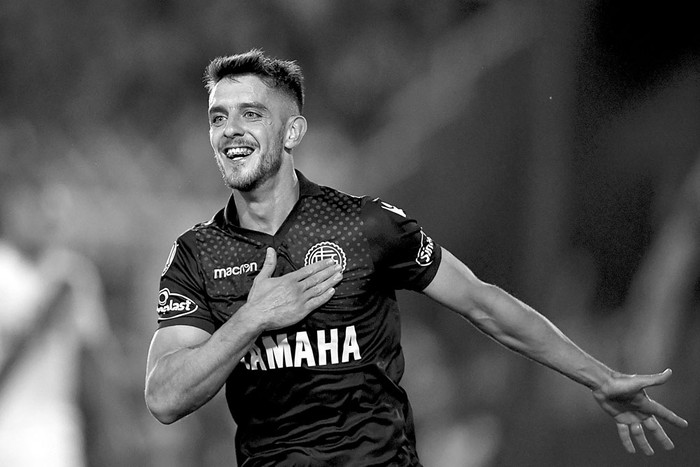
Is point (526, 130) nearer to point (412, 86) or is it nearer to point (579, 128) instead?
point (579, 128)

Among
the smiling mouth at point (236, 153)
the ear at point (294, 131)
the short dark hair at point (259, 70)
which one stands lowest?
the smiling mouth at point (236, 153)

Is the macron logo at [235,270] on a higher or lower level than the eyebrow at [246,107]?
lower

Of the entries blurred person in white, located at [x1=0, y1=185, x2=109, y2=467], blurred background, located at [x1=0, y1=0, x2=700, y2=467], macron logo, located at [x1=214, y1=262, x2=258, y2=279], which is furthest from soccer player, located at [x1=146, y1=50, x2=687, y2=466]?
blurred person in white, located at [x1=0, y1=185, x2=109, y2=467]

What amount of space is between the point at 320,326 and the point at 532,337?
62 centimetres

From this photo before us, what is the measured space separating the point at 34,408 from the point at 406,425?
217 cm

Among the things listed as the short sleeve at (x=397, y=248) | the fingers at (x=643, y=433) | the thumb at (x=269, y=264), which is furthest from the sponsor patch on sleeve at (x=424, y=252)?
the fingers at (x=643, y=433)

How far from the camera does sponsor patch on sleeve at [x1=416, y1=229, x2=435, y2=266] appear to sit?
8.20 feet

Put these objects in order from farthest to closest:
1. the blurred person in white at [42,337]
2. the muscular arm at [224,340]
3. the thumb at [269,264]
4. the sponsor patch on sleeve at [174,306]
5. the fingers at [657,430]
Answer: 1. the blurred person in white at [42,337]
2. the fingers at [657,430]
3. the sponsor patch on sleeve at [174,306]
4. the thumb at [269,264]
5. the muscular arm at [224,340]

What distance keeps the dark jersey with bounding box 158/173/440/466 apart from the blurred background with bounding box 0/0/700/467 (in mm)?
1593

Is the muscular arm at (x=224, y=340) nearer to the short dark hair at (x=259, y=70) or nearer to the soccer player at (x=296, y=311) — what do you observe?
the soccer player at (x=296, y=311)

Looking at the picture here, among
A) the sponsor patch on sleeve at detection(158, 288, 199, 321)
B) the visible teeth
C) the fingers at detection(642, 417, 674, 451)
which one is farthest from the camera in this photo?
the fingers at detection(642, 417, 674, 451)

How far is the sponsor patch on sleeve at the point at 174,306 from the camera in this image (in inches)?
93.0

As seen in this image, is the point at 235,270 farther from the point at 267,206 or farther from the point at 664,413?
the point at 664,413

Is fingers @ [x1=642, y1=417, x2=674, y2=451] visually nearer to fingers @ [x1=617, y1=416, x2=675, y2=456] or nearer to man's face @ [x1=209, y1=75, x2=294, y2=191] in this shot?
fingers @ [x1=617, y1=416, x2=675, y2=456]
